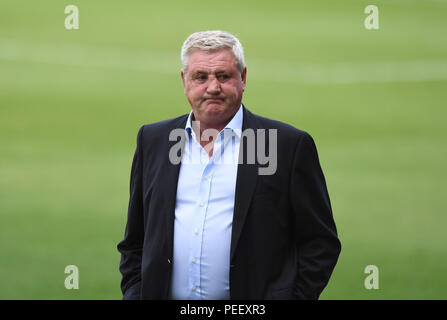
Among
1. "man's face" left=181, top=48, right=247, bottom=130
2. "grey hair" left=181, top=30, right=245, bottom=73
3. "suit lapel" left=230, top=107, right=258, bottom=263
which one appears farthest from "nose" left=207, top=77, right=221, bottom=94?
"suit lapel" left=230, top=107, right=258, bottom=263

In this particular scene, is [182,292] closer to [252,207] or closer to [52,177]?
[252,207]

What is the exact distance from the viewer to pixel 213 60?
8.07 feet

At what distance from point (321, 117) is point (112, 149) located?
10.3 feet

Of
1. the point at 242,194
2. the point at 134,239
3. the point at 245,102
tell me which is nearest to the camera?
the point at 242,194

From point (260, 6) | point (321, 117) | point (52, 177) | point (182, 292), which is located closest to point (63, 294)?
point (52, 177)

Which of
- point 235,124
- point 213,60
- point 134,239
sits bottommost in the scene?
point 134,239

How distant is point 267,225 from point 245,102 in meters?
7.68

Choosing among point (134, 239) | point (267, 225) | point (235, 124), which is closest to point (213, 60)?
point (235, 124)

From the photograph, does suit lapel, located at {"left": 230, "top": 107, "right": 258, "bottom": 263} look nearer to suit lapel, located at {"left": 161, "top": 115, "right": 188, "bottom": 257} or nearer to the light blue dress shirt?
the light blue dress shirt

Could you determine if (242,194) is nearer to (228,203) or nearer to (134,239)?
(228,203)

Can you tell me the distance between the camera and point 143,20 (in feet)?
34.1

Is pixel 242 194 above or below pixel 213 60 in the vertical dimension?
below

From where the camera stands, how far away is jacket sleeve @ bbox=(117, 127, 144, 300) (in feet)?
8.55

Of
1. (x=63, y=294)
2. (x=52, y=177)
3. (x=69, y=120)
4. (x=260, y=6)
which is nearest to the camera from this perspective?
(x=63, y=294)
